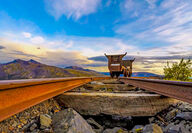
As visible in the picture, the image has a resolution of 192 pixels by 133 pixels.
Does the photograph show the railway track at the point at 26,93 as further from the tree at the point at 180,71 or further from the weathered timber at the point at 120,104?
the tree at the point at 180,71

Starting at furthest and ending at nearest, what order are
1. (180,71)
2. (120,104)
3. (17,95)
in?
1. (180,71)
2. (120,104)
3. (17,95)

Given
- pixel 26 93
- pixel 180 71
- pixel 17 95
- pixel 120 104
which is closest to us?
pixel 17 95

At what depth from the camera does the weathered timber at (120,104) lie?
1.97 m

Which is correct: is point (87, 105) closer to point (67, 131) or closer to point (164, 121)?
point (67, 131)

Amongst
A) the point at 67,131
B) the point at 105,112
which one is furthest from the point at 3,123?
the point at 105,112

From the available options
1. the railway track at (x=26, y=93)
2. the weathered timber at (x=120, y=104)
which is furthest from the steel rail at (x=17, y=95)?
the weathered timber at (x=120, y=104)

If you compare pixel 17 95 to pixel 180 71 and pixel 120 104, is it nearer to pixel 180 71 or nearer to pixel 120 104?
pixel 120 104

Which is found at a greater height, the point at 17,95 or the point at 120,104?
the point at 17,95

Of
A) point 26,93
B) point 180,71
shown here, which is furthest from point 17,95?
point 180,71

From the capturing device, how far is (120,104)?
2.00 metres

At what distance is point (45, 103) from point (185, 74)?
9.32 metres

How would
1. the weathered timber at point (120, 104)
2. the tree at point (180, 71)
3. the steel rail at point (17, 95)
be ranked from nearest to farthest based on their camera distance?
1. the steel rail at point (17, 95)
2. the weathered timber at point (120, 104)
3. the tree at point (180, 71)

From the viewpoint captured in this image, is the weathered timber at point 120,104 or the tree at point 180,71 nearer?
the weathered timber at point 120,104

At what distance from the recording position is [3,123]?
1.19 m
